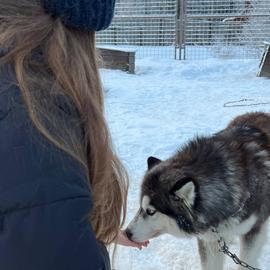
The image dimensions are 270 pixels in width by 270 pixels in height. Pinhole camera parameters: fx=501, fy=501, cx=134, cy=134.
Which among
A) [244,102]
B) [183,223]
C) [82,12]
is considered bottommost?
[244,102]

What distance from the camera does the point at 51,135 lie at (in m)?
0.89

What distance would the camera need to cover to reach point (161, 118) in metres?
6.61

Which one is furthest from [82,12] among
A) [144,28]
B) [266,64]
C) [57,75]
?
[144,28]

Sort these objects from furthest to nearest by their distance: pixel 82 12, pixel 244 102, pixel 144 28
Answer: pixel 144 28 < pixel 244 102 < pixel 82 12

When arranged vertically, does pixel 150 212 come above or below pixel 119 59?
above

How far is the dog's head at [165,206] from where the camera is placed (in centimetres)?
265

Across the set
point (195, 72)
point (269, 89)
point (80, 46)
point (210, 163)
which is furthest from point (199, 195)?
point (195, 72)

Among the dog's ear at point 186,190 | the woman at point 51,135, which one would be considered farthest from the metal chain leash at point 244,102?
the woman at point 51,135

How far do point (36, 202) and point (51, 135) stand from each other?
0.44 feet

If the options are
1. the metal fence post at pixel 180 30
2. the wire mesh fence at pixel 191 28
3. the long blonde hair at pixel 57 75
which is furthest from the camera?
the wire mesh fence at pixel 191 28

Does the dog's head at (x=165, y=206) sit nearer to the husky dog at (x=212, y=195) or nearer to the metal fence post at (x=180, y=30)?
the husky dog at (x=212, y=195)

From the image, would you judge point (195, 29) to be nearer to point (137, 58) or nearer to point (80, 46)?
point (137, 58)

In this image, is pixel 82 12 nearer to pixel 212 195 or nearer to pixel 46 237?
pixel 46 237

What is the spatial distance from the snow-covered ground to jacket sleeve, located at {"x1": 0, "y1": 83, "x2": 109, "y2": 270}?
2.30 metres
